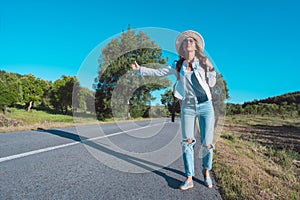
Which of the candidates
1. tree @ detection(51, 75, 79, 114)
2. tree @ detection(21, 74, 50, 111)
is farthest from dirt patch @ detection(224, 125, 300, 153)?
tree @ detection(21, 74, 50, 111)

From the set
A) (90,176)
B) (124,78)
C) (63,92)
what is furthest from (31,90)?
(90,176)

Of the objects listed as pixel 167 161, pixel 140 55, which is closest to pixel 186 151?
pixel 167 161

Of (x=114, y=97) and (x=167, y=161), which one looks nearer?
(x=167, y=161)

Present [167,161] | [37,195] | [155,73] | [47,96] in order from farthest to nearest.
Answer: [47,96], [167,161], [155,73], [37,195]

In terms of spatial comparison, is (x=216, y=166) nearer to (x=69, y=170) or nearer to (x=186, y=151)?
(x=186, y=151)

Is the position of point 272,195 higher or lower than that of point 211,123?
lower

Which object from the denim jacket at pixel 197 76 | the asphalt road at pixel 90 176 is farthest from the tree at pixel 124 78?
the denim jacket at pixel 197 76

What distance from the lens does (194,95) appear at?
2.49 meters

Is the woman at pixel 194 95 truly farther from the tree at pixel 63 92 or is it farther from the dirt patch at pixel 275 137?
the tree at pixel 63 92

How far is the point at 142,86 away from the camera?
15758 mm

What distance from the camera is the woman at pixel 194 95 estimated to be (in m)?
2.42

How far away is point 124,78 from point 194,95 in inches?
619

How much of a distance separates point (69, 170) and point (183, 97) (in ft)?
6.18

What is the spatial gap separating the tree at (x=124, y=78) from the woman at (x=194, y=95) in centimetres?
1051
